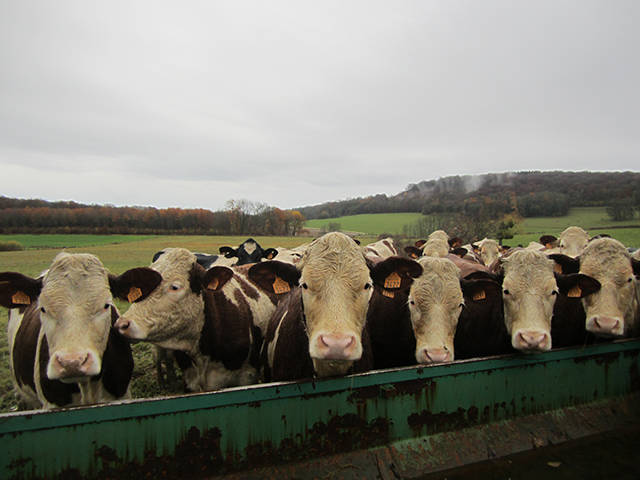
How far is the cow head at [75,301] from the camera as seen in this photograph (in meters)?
2.46

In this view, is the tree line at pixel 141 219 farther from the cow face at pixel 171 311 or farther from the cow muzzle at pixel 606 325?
the cow muzzle at pixel 606 325

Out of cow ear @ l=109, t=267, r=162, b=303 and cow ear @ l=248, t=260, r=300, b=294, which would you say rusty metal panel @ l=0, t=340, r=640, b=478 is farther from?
cow ear @ l=109, t=267, r=162, b=303

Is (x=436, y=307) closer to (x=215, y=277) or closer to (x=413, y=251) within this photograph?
(x=215, y=277)

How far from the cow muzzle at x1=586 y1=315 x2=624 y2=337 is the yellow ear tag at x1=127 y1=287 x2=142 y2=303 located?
15.0ft

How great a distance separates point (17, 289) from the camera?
3021 millimetres

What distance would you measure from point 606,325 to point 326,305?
10.3 feet

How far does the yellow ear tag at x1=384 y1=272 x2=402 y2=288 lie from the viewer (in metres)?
3.13

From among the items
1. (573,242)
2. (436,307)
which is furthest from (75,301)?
(573,242)

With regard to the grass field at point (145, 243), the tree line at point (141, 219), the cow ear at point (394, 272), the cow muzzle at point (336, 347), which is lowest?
the grass field at point (145, 243)

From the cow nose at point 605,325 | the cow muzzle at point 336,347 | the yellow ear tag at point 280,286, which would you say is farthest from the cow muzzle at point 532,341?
the yellow ear tag at point 280,286

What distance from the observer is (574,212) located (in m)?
43.6

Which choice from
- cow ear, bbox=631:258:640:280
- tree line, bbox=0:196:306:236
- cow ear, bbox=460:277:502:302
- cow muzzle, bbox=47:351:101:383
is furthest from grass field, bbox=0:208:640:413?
cow ear, bbox=631:258:640:280

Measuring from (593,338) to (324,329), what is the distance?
3.99 m

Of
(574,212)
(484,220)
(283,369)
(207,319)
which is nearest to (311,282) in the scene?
(283,369)
